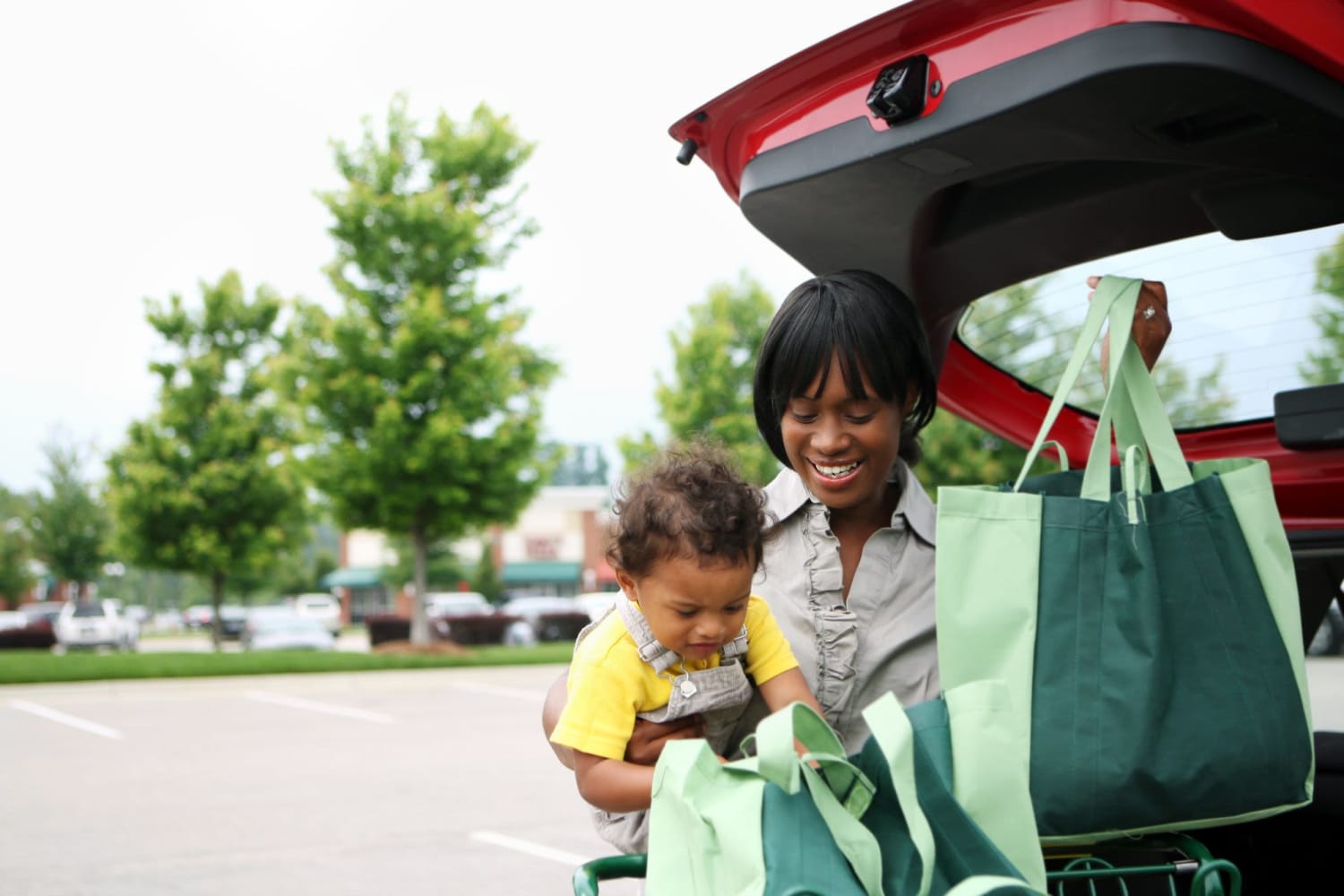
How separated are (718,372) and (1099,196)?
25.4m

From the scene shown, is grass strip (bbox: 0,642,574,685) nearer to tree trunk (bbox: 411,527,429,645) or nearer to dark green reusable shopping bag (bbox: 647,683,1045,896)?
tree trunk (bbox: 411,527,429,645)

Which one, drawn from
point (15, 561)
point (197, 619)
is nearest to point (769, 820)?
point (15, 561)

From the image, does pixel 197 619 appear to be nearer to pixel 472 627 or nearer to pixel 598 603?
pixel 472 627

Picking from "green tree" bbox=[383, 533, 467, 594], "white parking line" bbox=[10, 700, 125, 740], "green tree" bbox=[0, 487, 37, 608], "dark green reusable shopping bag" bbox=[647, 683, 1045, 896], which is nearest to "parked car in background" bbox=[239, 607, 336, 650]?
"white parking line" bbox=[10, 700, 125, 740]

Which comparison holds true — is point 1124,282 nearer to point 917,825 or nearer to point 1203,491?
point 1203,491

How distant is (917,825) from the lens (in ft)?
4.15

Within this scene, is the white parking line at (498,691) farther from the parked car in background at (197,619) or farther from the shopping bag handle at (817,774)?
the parked car in background at (197,619)

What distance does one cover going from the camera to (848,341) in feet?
6.22

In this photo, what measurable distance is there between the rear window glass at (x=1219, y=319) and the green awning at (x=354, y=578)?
59.3 meters

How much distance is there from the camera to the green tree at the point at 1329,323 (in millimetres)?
2199

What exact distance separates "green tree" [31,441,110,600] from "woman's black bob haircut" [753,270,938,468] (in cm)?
4319

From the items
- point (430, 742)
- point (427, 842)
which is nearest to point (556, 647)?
point (430, 742)

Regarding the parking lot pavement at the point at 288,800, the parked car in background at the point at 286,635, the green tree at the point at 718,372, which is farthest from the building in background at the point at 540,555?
the parking lot pavement at the point at 288,800

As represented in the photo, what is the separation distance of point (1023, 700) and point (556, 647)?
76.6 ft
